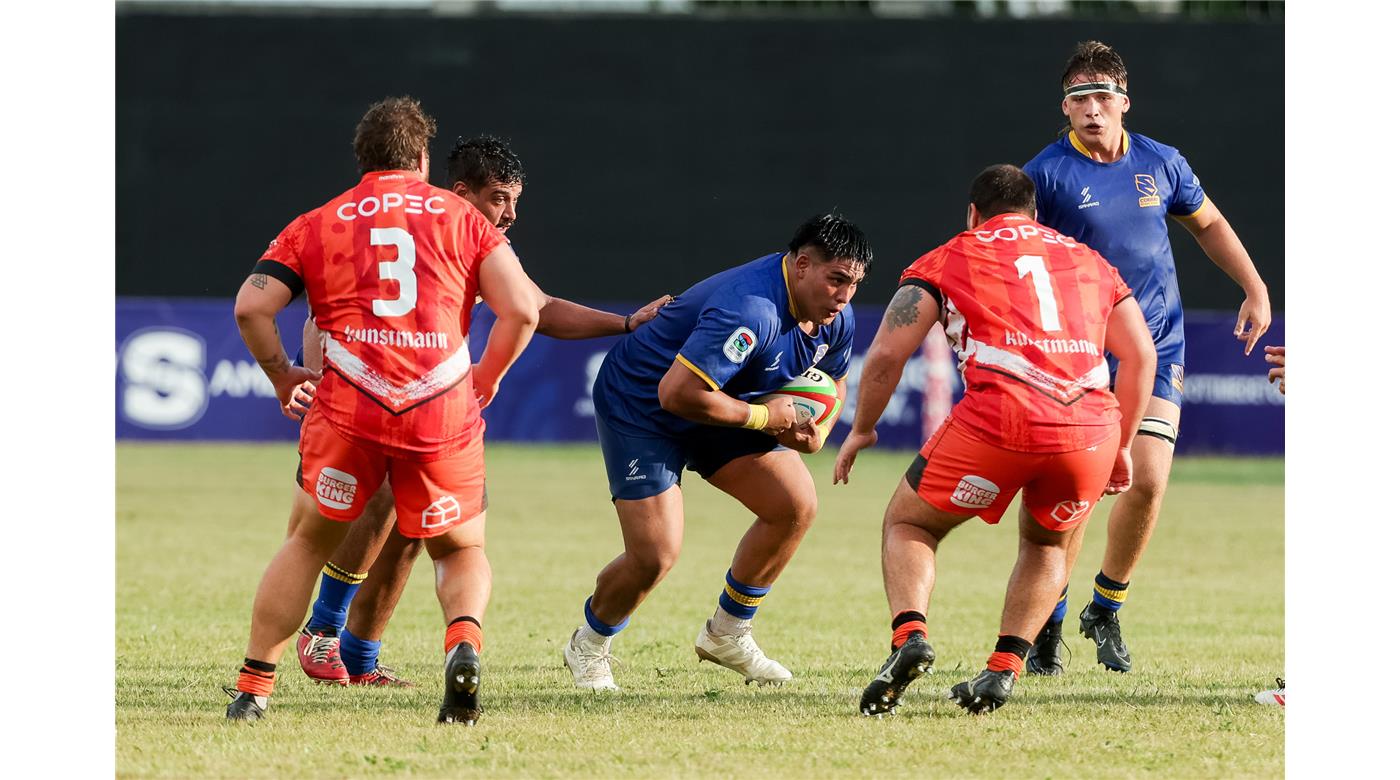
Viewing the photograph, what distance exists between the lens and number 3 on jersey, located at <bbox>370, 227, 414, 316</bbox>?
577cm

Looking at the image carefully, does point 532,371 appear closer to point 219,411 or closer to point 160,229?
point 219,411

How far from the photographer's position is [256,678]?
19.8ft

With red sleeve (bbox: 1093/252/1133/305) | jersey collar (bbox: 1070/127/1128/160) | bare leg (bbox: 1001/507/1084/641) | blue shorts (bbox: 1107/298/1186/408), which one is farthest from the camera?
blue shorts (bbox: 1107/298/1186/408)

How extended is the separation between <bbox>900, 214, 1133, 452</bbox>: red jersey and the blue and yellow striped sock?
175 cm

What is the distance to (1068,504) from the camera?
248 inches

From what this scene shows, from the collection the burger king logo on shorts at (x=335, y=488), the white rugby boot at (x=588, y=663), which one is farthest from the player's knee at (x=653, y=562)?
the burger king logo on shorts at (x=335, y=488)

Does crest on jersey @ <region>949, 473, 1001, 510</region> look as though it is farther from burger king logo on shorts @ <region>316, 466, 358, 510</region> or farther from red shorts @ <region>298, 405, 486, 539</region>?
burger king logo on shorts @ <region>316, 466, 358, 510</region>

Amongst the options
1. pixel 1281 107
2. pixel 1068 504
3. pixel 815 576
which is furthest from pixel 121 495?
pixel 1281 107

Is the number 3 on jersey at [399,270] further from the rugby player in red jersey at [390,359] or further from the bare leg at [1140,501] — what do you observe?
the bare leg at [1140,501]

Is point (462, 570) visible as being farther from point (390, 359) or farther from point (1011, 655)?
point (1011, 655)

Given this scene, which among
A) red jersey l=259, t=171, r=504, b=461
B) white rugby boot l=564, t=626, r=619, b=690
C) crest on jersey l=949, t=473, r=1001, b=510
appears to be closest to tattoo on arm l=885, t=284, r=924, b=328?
crest on jersey l=949, t=473, r=1001, b=510

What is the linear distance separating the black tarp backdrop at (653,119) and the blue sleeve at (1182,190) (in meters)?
16.6

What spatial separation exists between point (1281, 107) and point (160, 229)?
16.0 m

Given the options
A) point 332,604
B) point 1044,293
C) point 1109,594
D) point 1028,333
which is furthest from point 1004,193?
point 332,604
